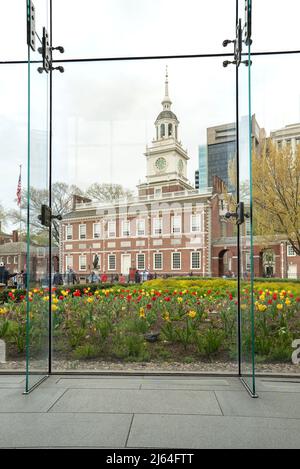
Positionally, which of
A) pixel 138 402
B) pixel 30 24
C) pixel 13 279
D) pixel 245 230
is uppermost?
pixel 30 24

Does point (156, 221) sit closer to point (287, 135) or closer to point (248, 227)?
point (248, 227)

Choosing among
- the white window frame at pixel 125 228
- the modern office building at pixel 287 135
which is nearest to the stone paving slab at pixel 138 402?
the white window frame at pixel 125 228

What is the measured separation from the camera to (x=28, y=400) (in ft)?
11.0

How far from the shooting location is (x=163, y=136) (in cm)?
738

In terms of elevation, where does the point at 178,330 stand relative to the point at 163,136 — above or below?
below

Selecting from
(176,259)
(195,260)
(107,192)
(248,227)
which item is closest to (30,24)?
(248,227)

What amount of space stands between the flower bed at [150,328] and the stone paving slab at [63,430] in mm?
1214

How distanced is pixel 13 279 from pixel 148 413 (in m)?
9.42

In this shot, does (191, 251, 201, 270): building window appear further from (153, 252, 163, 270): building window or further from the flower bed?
the flower bed

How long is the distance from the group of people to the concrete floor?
598 centimetres

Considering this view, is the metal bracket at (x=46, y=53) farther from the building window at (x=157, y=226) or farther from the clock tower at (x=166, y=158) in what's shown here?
the building window at (x=157, y=226)
